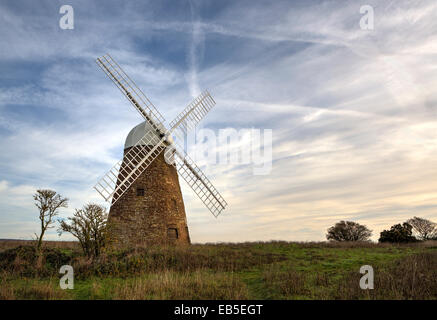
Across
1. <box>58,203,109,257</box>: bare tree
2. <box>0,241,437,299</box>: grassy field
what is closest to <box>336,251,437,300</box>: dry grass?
<box>0,241,437,299</box>: grassy field

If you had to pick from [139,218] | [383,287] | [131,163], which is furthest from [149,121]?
[383,287]

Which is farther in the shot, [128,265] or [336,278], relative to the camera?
[128,265]

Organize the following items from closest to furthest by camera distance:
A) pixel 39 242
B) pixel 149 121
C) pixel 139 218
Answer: pixel 39 242, pixel 139 218, pixel 149 121

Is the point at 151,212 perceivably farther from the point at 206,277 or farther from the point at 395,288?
the point at 395,288

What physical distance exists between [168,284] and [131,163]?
12.7 m

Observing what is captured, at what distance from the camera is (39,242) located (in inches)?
683

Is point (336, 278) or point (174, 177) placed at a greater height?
point (174, 177)

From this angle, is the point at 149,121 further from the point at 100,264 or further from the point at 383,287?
the point at 383,287

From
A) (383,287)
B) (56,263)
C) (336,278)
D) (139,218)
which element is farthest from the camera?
(139,218)

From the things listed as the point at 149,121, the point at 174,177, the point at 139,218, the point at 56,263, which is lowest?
the point at 56,263

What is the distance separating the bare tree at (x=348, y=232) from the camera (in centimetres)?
3994

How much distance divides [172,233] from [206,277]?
10.2 m

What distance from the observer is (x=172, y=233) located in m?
19.8

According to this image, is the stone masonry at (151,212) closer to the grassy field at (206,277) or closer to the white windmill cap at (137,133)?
the white windmill cap at (137,133)
